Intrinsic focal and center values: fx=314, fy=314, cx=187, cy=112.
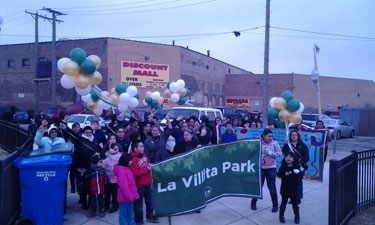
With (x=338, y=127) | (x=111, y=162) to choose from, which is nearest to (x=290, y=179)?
(x=111, y=162)

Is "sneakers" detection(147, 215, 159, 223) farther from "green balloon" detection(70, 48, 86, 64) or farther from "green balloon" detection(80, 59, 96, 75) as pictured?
"green balloon" detection(70, 48, 86, 64)

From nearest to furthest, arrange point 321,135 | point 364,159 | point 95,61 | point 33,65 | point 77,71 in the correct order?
point 364,159 → point 77,71 → point 95,61 → point 321,135 → point 33,65

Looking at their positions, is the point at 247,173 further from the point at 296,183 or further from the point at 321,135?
the point at 321,135

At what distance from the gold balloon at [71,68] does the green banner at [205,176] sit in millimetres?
2790

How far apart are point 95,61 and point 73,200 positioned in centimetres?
316

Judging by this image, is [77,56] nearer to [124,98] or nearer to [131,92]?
[124,98]

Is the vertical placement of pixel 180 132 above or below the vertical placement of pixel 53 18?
below

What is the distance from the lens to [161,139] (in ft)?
20.5

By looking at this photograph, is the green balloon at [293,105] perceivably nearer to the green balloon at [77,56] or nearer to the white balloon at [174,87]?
the green balloon at [77,56]

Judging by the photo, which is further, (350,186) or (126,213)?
(350,186)

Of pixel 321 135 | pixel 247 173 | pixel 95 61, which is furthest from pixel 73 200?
pixel 321 135

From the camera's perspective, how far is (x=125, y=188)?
4852mm

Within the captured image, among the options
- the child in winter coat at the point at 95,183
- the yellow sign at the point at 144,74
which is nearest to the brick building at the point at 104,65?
the yellow sign at the point at 144,74

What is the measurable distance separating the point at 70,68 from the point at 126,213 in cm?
327
